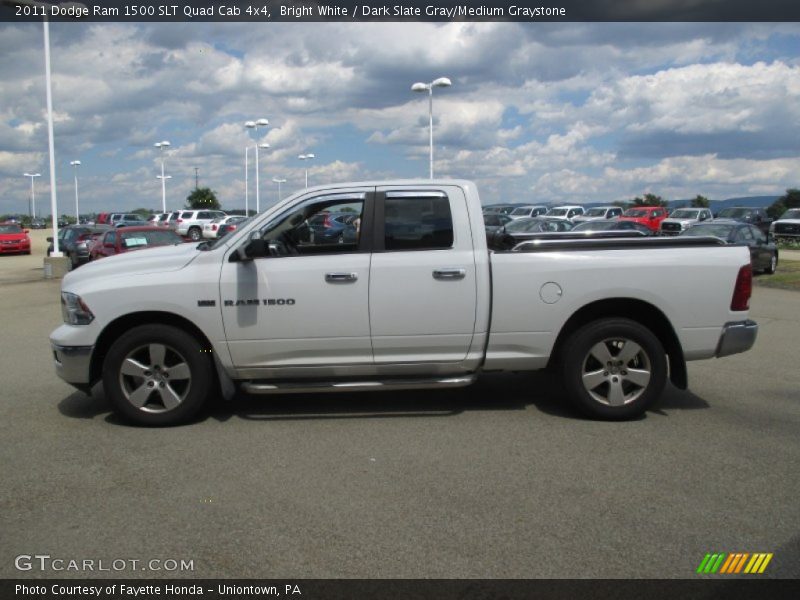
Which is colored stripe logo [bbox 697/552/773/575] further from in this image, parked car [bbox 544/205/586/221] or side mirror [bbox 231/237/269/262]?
parked car [bbox 544/205/586/221]

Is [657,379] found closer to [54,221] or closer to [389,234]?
[389,234]

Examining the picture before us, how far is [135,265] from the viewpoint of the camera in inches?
242

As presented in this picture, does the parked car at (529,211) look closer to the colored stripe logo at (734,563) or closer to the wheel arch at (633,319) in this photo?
the wheel arch at (633,319)

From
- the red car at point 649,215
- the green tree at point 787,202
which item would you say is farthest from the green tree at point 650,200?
the red car at point 649,215

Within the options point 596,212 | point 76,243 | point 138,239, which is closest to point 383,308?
point 138,239

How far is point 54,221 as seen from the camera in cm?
2620

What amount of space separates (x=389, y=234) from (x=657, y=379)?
2500 millimetres

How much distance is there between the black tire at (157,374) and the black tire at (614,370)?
9.86 ft

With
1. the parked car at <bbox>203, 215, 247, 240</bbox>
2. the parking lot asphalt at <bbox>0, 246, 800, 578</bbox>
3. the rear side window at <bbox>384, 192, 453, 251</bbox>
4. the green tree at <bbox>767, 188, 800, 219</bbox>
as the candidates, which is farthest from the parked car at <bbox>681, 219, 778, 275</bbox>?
the green tree at <bbox>767, 188, 800, 219</bbox>

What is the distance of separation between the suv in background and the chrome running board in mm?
40931

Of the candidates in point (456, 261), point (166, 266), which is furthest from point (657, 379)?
point (166, 266)

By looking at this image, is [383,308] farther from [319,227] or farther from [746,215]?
[746,215]

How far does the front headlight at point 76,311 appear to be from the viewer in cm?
598

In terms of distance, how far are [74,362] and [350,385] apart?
7.35 feet
